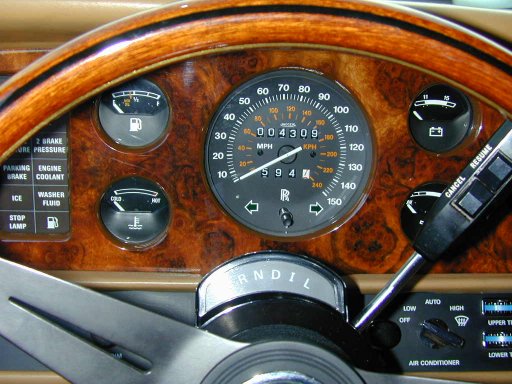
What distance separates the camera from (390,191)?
5.60 ft

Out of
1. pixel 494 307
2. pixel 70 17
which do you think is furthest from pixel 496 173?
pixel 70 17

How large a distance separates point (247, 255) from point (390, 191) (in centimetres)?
39

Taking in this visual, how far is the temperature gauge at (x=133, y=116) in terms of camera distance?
1.65 m

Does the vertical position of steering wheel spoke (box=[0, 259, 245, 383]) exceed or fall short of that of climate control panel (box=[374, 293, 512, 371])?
it exceeds it

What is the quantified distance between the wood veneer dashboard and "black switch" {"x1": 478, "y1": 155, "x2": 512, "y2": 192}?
413mm

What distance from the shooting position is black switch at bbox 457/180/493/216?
4.23 ft

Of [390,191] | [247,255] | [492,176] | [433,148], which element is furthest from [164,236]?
[492,176]

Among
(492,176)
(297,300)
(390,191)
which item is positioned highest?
(492,176)

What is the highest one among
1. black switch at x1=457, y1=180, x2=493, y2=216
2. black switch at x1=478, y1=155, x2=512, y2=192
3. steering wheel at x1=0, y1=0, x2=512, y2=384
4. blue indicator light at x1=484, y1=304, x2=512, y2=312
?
steering wheel at x1=0, y1=0, x2=512, y2=384

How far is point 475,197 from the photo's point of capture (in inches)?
51.1

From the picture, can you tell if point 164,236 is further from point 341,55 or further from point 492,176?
point 492,176

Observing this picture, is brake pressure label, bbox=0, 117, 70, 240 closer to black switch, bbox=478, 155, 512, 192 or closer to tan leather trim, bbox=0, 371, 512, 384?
tan leather trim, bbox=0, 371, 512, 384

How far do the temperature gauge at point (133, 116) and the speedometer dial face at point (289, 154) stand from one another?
12 centimetres

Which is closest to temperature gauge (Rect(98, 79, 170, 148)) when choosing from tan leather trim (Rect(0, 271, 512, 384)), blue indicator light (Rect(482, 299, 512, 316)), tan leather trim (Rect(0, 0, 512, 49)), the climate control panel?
tan leather trim (Rect(0, 0, 512, 49))
